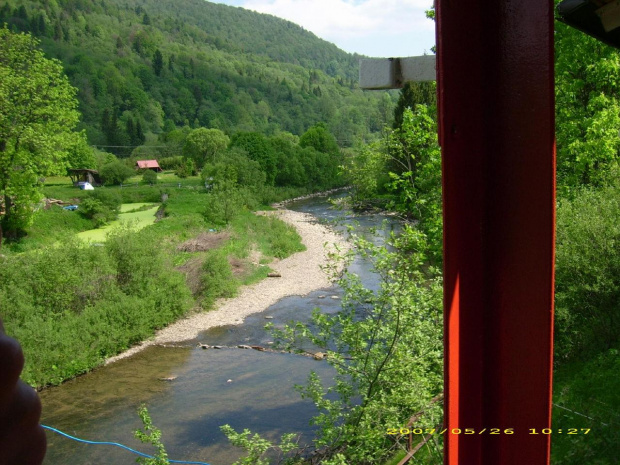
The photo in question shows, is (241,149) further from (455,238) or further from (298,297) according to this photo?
(455,238)

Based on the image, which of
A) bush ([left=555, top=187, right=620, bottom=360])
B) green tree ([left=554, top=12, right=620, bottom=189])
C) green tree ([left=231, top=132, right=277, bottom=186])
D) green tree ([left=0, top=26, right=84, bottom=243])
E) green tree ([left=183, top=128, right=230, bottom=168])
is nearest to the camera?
bush ([left=555, top=187, right=620, bottom=360])

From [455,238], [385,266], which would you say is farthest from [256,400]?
[455,238]

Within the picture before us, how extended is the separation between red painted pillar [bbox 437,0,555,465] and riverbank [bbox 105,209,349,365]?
1129cm

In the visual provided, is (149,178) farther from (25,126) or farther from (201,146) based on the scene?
(25,126)

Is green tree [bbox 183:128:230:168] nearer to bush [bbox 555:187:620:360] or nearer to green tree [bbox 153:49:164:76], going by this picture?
green tree [bbox 153:49:164:76]

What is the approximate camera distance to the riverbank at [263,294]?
1780cm

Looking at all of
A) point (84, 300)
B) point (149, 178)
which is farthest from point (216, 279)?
point (149, 178)

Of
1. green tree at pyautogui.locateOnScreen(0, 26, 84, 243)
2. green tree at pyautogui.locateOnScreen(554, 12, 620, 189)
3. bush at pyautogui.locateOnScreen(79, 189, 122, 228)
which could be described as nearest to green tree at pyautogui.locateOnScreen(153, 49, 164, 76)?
bush at pyautogui.locateOnScreen(79, 189, 122, 228)

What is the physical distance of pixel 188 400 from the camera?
12969 millimetres

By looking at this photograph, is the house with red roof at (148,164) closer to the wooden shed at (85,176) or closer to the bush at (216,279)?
the wooden shed at (85,176)

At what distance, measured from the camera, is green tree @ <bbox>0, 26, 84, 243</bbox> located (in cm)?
2338

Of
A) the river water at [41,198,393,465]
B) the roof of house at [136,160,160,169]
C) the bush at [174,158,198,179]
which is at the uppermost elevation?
the roof of house at [136,160,160,169]

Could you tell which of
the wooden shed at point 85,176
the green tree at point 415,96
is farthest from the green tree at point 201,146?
the green tree at point 415,96

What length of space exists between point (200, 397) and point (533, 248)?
12462 millimetres
